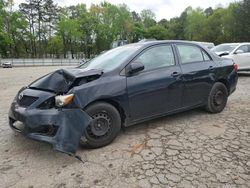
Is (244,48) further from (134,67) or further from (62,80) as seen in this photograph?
(62,80)

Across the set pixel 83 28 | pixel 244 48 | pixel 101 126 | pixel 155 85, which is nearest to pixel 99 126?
pixel 101 126

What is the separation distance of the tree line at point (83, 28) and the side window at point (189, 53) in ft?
148

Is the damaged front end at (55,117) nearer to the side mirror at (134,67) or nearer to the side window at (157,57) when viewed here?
the side mirror at (134,67)

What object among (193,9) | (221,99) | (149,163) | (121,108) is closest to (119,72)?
(121,108)

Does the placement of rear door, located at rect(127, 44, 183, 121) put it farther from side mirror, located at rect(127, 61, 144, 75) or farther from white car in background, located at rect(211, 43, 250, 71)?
white car in background, located at rect(211, 43, 250, 71)

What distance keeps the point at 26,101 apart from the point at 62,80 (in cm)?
60

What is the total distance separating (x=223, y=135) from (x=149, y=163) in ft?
5.11

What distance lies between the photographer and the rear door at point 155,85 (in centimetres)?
379

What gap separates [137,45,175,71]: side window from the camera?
403cm

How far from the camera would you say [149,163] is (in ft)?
10.1

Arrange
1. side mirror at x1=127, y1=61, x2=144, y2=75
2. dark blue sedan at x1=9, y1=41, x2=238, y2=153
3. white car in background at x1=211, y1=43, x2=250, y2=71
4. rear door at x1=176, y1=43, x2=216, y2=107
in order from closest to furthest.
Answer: dark blue sedan at x1=9, y1=41, x2=238, y2=153 → side mirror at x1=127, y1=61, x2=144, y2=75 → rear door at x1=176, y1=43, x2=216, y2=107 → white car in background at x1=211, y1=43, x2=250, y2=71

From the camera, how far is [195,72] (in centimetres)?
450

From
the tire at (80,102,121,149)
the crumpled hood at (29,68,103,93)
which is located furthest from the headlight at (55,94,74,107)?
the tire at (80,102,121,149)

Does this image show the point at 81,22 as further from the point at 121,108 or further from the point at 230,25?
the point at 121,108
